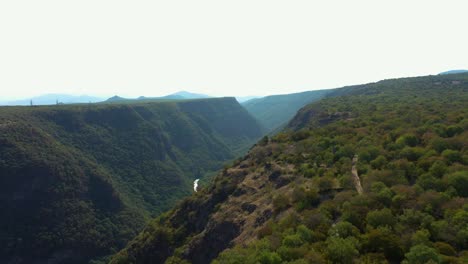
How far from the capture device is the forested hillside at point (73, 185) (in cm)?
9300

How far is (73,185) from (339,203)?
104425 mm

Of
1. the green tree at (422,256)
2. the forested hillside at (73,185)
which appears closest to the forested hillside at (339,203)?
the green tree at (422,256)

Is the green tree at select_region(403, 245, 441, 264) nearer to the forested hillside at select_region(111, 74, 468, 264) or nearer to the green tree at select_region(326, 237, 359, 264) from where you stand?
the forested hillside at select_region(111, 74, 468, 264)

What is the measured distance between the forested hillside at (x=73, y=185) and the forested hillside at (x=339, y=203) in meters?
52.6

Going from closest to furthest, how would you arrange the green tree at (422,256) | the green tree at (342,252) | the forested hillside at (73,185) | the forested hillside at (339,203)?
the green tree at (422,256)
the green tree at (342,252)
the forested hillside at (339,203)
the forested hillside at (73,185)

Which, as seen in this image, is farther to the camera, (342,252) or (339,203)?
(339,203)

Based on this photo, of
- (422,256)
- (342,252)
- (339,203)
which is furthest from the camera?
(339,203)

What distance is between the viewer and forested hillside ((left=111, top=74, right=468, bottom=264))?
1972 centimetres

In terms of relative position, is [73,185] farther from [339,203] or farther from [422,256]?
[422,256]

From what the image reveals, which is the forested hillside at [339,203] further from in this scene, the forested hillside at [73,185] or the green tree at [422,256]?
the forested hillside at [73,185]

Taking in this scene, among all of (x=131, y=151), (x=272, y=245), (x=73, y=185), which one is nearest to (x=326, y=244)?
(x=272, y=245)

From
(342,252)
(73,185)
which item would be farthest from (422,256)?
(73,185)

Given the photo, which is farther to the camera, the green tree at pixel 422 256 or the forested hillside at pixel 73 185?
the forested hillside at pixel 73 185

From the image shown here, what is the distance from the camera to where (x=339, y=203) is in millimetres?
27641
